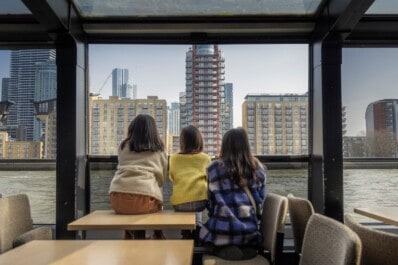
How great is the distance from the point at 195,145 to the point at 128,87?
1.26m

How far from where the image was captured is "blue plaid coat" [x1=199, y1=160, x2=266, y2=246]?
256 cm

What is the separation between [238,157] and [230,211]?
15.4 inches

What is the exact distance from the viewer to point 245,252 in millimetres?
2529

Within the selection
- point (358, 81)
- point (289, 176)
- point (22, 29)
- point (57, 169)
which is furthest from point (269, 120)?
point (22, 29)

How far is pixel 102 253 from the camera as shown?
172cm

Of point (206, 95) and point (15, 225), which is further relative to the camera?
point (206, 95)

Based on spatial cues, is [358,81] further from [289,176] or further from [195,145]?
[195,145]

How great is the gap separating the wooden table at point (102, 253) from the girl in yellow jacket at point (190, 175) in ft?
3.71

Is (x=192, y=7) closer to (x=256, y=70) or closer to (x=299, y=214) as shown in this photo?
(x=256, y=70)

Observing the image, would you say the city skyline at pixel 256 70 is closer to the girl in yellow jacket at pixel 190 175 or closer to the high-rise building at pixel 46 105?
the high-rise building at pixel 46 105

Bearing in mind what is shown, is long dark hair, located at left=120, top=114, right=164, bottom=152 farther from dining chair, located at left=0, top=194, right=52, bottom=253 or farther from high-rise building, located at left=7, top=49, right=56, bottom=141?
high-rise building, located at left=7, top=49, right=56, bottom=141

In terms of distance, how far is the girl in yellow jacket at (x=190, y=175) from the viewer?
3.03 meters

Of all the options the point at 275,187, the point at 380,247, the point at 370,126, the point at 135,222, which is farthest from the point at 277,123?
the point at 380,247

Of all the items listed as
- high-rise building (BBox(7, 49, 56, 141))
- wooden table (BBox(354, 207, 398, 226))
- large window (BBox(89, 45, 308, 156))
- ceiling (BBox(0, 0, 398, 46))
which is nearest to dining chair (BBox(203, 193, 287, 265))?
wooden table (BBox(354, 207, 398, 226))
